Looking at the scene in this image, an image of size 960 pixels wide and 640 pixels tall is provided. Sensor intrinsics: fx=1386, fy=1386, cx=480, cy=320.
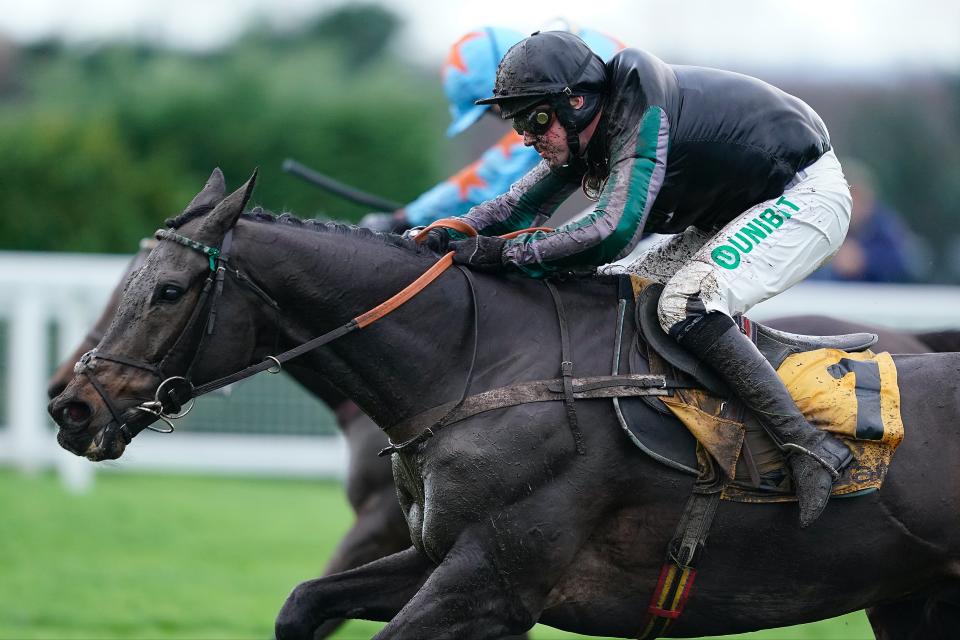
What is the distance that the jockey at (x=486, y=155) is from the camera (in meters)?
6.51

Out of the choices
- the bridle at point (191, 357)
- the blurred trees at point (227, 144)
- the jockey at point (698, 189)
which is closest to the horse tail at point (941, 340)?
the jockey at point (698, 189)

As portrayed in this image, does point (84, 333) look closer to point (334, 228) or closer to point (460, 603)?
point (334, 228)

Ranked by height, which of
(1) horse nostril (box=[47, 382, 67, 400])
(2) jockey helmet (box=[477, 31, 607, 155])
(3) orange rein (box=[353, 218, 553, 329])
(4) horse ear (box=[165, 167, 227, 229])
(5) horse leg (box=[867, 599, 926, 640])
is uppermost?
(2) jockey helmet (box=[477, 31, 607, 155])

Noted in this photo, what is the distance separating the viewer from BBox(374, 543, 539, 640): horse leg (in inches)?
155

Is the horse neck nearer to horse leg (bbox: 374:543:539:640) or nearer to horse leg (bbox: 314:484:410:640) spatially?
horse leg (bbox: 374:543:539:640)

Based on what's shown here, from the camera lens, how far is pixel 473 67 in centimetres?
664

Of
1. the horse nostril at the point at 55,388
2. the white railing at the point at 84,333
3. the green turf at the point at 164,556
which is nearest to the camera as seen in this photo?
the horse nostril at the point at 55,388

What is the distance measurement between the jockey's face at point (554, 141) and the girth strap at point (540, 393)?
2.30 feet

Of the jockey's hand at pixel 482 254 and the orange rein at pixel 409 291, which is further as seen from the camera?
the jockey's hand at pixel 482 254

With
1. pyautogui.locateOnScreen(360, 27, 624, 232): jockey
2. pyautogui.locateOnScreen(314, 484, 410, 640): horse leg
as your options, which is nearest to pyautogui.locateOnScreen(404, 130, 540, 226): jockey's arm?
pyautogui.locateOnScreen(360, 27, 624, 232): jockey

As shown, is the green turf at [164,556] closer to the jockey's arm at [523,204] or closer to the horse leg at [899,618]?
the horse leg at [899,618]

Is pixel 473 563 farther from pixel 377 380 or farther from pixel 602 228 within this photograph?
pixel 602 228

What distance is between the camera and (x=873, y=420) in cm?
412

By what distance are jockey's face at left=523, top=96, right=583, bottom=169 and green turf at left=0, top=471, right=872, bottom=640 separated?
308cm
